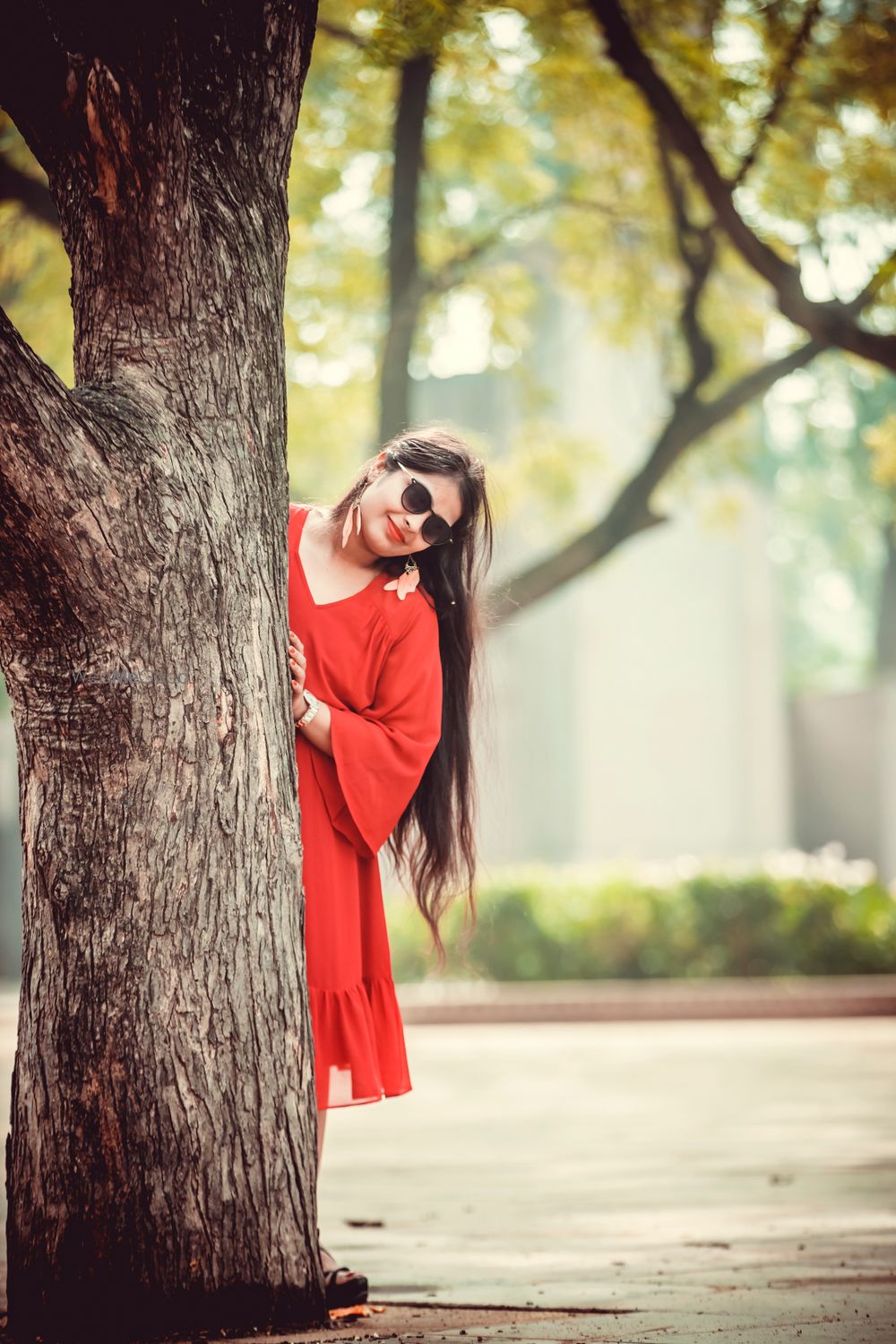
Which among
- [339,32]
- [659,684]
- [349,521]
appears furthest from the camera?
[659,684]

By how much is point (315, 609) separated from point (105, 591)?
0.72 m

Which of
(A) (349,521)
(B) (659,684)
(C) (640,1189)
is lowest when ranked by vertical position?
(C) (640,1189)

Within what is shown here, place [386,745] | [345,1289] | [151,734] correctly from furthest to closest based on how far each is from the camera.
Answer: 1. [386,745]
2. [345,1289]
3. [151,734]

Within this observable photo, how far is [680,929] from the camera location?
11406 mm

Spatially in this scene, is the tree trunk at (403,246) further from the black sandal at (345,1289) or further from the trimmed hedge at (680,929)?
the black sandal at (345,1289)

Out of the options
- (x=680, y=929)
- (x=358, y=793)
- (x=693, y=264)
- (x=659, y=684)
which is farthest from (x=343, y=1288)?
(x=659, y=684)

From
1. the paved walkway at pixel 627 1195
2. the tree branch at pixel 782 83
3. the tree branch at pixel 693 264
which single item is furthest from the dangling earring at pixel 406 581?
the tree branch at pixel 693 264

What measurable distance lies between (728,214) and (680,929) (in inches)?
242

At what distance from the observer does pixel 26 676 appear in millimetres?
2650

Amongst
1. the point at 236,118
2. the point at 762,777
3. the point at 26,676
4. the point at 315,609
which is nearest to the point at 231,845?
the point at 26,676

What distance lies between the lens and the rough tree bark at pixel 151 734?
8.32ft

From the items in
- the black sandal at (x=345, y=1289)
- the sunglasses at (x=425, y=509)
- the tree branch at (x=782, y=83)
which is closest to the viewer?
the black sandal at (x=345, y=1289)

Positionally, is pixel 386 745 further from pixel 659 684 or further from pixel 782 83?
pixel 659 684

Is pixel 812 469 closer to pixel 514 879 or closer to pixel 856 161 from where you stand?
pixel 514 879
